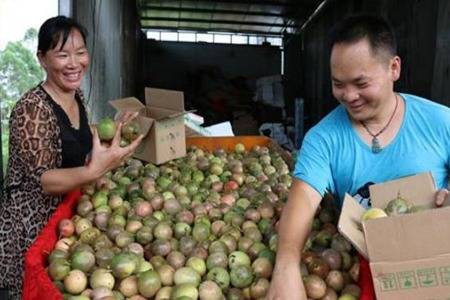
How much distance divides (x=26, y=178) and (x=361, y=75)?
5.36 feet

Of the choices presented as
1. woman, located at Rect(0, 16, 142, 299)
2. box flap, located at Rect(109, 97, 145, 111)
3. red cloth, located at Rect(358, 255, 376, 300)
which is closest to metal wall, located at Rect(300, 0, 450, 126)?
box flap, located at Rect(109, 97, 145, 111)

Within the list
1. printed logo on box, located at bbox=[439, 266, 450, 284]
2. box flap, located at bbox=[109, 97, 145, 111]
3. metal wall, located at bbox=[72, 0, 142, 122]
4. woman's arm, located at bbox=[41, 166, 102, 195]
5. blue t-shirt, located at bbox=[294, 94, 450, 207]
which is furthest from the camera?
metal wall, located at bbox=[72, 0, 142, 122]

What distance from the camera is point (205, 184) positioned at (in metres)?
3.10

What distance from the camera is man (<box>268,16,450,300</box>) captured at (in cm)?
182

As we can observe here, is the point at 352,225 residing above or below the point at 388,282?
above

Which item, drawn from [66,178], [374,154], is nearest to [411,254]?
[374,154]

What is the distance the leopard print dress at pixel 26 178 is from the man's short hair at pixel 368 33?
4.44 feet

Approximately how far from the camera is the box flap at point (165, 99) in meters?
3.11

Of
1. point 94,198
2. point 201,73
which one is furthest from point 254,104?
point 94,198

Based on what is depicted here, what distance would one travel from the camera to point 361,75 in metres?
→ 1.81

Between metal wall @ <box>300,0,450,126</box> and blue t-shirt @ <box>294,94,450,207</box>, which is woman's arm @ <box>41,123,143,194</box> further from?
metal wall @ <box>300,0,450,126</box>

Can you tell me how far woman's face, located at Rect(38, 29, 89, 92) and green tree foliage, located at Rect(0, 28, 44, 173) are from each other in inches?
59.9

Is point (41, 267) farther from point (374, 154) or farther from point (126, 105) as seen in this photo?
point (126, 105)

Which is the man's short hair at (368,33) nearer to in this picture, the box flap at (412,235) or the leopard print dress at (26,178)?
the box flap at (412,235)
